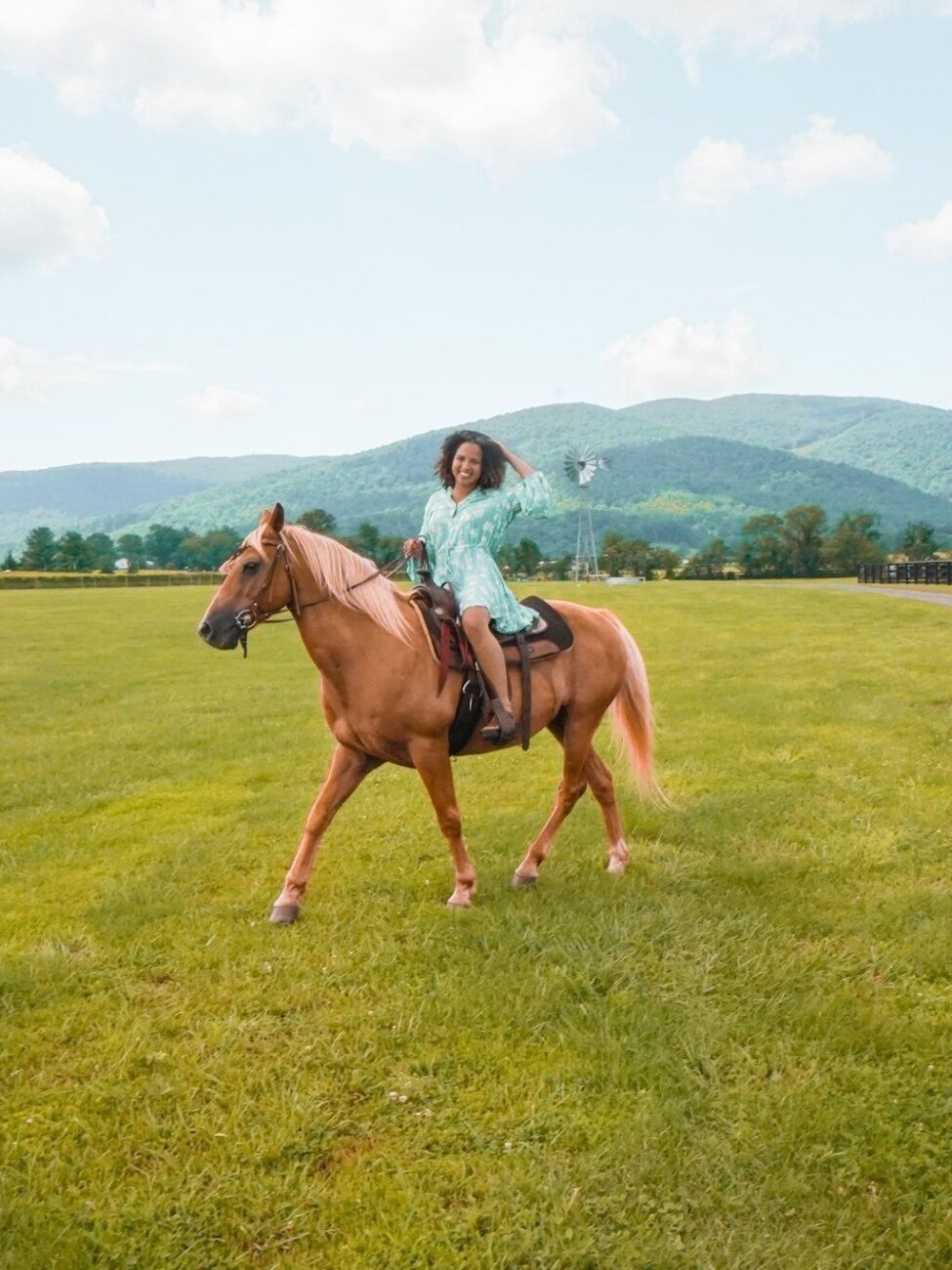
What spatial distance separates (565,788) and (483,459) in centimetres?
222

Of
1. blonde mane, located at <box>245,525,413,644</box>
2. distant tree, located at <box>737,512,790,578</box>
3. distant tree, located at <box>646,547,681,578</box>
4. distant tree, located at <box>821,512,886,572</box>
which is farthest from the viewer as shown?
distant tree, located at <box>646,547,681,578</box>

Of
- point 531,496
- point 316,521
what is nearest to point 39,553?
point 316,521

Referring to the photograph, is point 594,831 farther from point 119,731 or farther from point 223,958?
point 119,731

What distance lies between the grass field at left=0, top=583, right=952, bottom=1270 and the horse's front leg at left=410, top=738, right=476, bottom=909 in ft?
0.67

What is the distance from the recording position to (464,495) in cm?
498

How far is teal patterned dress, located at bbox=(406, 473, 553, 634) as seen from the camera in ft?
15.9

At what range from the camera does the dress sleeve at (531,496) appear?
15.9 feet

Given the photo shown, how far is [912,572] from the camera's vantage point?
46062 mm

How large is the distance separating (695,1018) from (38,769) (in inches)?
296

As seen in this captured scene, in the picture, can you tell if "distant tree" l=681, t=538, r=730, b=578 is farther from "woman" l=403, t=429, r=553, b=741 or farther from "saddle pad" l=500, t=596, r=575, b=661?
"woman" l=403, t=429, r=553, b=741

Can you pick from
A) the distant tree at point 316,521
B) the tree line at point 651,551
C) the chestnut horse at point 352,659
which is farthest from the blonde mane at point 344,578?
the tree line at point 651,551

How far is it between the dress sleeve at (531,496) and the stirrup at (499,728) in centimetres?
115

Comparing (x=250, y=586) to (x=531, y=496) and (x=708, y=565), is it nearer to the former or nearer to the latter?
(x=531, y=496)

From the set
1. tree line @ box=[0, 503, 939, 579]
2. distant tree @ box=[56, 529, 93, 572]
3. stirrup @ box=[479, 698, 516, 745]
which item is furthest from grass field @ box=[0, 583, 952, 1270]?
distant tree @ box=[56, 529, 93, 572]
